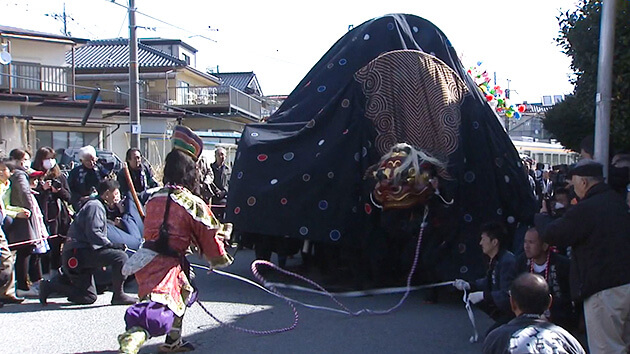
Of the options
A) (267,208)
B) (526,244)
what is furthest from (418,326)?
(267,208)

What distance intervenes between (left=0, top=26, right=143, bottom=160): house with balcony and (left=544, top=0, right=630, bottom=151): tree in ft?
64.1

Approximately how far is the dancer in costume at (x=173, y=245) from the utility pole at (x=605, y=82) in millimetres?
3313

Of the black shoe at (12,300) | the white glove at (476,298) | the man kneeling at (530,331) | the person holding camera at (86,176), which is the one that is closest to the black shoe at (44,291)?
the black shoe at (12,300)

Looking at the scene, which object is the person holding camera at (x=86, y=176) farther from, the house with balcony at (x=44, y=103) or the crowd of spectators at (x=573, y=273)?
the house with balcony at (x=44, y=103)

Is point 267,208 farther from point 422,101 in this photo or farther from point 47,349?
point 47,349

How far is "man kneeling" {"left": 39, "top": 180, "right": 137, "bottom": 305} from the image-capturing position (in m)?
7.23

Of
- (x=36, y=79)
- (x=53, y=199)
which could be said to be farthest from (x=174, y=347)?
(x=36, y=79)

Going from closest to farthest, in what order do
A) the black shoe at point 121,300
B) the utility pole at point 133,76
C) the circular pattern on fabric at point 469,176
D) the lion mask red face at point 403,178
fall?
the lion mask red face at point 403,178, the black shoe at point 121,300, the circular pattern on fabric at point 469,176, the utility pole at point 133,76

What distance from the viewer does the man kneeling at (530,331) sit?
3188 millimetres

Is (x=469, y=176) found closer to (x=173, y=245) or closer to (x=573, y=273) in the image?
(x=573, y=273)

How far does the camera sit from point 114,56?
125 ft

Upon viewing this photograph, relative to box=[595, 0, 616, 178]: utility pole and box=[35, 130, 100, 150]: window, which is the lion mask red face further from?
box=[35, 130, 100, 150]: window

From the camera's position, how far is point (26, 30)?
27.4 m

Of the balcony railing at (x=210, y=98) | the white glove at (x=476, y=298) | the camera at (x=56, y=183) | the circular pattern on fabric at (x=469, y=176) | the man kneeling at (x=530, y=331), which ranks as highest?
the balcony railing at (x=210, y=98)
